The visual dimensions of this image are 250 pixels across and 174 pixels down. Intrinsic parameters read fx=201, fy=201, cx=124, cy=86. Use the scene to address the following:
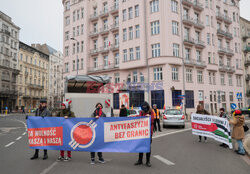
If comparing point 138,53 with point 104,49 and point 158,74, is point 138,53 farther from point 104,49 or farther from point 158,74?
point 104,49

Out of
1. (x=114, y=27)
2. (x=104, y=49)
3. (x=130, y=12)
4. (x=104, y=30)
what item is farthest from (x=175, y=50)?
(x=104, y=30)

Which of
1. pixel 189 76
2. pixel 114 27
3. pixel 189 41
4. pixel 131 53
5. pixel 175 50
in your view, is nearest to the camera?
pixel 175 50

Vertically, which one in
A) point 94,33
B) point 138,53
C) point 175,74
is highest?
point 94,33

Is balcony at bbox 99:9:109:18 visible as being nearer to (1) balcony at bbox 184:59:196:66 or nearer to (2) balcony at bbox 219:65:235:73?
(1) balcony at bbox 184:59:196:66

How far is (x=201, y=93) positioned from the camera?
33094 mm

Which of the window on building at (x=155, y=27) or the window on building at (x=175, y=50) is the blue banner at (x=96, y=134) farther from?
the window on building at (x=155, y=27)

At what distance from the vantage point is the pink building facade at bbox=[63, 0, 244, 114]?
96.6ft

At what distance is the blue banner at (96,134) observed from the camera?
5.89 metres

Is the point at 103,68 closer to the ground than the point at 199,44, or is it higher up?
closer to the ground

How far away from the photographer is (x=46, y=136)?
6.58 meters

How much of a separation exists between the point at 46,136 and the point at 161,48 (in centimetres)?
2491

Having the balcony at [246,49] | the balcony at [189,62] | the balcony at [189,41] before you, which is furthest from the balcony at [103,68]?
the balcony at [246,49]

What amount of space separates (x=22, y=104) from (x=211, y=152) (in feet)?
213

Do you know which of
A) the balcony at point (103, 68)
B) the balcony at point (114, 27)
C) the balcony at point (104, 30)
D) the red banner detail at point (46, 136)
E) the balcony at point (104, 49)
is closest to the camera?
the red banner detail at point (46, 136)
